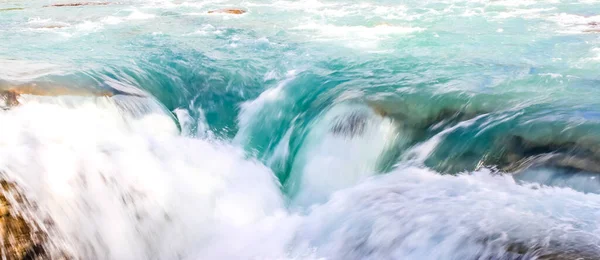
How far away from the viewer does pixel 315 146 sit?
6391 millimetres

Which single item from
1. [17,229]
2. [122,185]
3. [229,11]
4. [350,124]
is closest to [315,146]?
[350,124]

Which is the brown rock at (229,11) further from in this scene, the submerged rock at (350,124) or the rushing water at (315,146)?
the submerged rock at (350,124)

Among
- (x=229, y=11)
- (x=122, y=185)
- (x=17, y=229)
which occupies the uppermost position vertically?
(x=17, y=229)

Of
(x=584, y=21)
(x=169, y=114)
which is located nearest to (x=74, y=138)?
(x=169, y=114)

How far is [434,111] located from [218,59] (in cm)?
542

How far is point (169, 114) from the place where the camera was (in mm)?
7344

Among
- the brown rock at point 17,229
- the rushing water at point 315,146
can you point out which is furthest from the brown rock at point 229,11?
the brown rock at point 17,229

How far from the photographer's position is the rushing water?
380 cm

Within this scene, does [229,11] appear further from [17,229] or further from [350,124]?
[17,229]

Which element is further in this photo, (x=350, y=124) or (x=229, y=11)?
(x=229, y=11)

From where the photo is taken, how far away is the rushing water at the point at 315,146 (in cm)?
380

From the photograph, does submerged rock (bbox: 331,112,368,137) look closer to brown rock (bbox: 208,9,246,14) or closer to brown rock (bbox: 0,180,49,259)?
brown rock (bbox: 0,180,49,259)

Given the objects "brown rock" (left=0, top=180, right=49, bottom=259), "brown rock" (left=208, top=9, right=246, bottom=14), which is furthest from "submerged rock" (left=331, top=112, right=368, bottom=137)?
"brown rock" (left=208, top=9, right=246, bottom=14)

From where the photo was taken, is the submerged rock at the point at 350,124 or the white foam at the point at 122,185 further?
the submerged rock at the point at 350,124
